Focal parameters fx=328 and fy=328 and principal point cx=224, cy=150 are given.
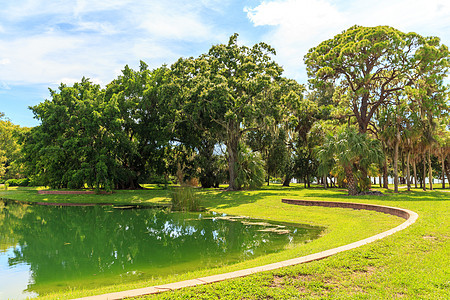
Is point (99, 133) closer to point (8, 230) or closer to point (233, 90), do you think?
point (233, 90)

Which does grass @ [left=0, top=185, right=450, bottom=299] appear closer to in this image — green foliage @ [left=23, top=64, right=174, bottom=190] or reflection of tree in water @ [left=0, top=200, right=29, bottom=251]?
reflection of tree in water @ [left=0, top=200, right=29, bottom=251]

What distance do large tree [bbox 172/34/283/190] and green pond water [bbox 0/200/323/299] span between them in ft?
44.3

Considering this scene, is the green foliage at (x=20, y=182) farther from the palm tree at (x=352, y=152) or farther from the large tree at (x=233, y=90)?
the palm tree at (x=352, y=152)

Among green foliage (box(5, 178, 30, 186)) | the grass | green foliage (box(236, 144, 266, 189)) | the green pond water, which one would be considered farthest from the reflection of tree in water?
green foliage (box(5, 178, 30, 186))

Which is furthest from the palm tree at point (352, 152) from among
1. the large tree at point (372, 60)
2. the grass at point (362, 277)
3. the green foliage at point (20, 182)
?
the green foliage at point (20, 182)

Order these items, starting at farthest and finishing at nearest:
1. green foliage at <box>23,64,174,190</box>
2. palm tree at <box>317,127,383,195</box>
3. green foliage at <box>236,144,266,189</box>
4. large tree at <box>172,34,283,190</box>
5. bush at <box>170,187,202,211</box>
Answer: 1. green foliage at <box>236,144,266,189</box>
2. green foliage at <box>23,64,174,190</box>
3. large tree at <box>172,34,283,190</box>
4. palm tree at <box>317,127,383,195</box>
5. bush at <box>170,187,202,211</box>

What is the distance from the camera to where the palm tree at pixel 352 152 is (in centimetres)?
2323

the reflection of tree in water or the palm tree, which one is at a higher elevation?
the palm tree

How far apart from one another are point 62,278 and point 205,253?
3703mm

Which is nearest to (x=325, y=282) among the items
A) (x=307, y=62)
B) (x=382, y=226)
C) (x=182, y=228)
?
(x=382, y=226)

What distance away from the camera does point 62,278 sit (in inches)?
287

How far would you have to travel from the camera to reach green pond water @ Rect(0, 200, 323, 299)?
7328 mm

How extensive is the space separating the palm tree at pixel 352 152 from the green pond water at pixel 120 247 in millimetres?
10699

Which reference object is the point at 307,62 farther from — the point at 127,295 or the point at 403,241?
the point at 127,295
